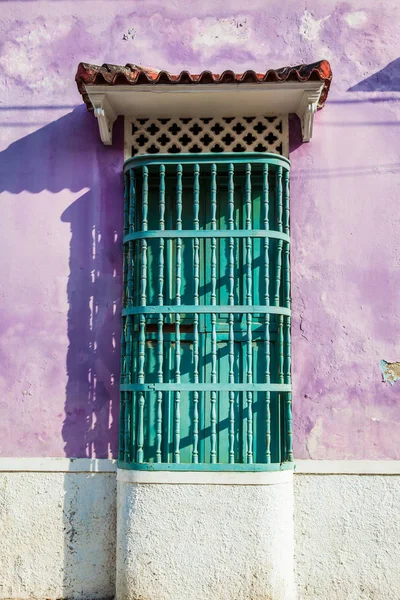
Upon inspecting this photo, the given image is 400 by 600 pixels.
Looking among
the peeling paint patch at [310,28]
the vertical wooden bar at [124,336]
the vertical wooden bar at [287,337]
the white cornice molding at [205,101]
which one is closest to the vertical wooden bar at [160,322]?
the vertical wooden bar at [124,336]

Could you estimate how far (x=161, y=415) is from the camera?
16.2 ft

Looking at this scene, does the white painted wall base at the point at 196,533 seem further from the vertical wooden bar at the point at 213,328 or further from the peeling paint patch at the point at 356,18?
the peeling paint patch at the point at 356,18

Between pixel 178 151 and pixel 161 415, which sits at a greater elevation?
pixel 178 151

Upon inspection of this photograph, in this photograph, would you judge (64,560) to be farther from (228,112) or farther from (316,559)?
(228,112)

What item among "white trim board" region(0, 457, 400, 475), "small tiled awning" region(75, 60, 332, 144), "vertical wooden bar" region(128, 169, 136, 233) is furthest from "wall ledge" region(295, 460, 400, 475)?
"small tiled awning" region(75, 60, 332, 144)

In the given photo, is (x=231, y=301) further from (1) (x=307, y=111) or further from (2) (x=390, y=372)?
(1) (x=307, y=111)

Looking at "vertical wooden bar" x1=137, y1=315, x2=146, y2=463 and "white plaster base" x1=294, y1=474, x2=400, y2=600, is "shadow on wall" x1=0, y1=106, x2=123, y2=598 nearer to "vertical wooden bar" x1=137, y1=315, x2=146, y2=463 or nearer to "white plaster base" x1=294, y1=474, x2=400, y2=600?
"vertical wooden bar" x1=137, y1=315, x2=146, y2=463

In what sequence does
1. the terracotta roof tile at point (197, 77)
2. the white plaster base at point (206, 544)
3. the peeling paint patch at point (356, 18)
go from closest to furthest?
the white plaster base at point (206, 544) → the terracotta roof tile at point (197, 77) → the peeling paint patch at point (356, 18)

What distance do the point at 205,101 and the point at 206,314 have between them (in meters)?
1.43

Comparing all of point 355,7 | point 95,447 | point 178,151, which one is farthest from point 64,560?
point 355,7

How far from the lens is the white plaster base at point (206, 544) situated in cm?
481

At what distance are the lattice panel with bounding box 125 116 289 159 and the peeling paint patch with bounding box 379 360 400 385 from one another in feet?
5.27

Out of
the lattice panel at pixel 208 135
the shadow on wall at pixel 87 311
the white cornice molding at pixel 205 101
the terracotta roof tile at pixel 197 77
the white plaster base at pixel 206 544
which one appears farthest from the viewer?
the lattice panel at pixel 208 135

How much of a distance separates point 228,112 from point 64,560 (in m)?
3.21
